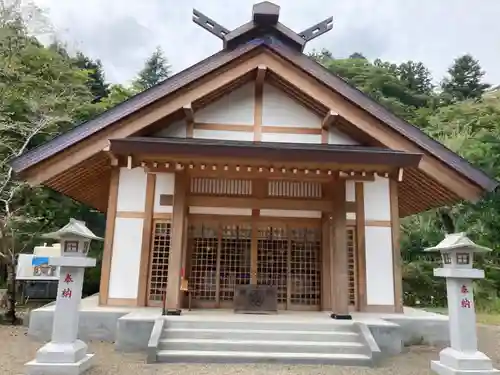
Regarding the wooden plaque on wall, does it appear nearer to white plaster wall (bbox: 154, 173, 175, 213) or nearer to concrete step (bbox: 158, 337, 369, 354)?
concrete step (bbox: 158, 337, 369, 354)

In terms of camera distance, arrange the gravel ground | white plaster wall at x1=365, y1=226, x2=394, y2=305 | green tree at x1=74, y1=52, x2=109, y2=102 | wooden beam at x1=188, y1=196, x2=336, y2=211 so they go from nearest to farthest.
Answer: the gravel ground → wooden beam at x1=188, y1=196, x2=336, y2=211 → white plaster wall at x1=365, y1=226, x2=394, y2=305 → green tree at x1=74, y1=52, x2=109, y2=102

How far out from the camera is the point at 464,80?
3844 cm

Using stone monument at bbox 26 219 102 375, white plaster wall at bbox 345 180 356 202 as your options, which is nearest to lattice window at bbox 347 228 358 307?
white plaster wall at bbox 345 180 356 202

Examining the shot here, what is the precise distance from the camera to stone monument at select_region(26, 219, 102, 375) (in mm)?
5273

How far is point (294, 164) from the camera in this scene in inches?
307

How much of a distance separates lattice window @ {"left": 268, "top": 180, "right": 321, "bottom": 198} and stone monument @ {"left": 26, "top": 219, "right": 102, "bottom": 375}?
4.63m

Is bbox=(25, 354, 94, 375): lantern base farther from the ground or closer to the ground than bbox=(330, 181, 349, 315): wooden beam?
closer to the ground

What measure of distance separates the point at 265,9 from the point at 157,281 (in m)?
7.43

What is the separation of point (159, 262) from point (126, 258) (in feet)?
2.34

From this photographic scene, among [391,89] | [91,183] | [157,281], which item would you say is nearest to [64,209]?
[91,183]

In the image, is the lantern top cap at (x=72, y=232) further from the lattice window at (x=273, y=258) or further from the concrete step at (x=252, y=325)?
the lattice window at (x=273, y=258)

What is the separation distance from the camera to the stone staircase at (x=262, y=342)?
20.3 ft

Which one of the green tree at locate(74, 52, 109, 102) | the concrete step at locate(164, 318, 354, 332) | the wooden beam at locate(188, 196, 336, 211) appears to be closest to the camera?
the concrete step at locate(164, 318, 354, 332)

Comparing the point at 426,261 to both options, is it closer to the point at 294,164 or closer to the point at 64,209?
the point at 294,164
